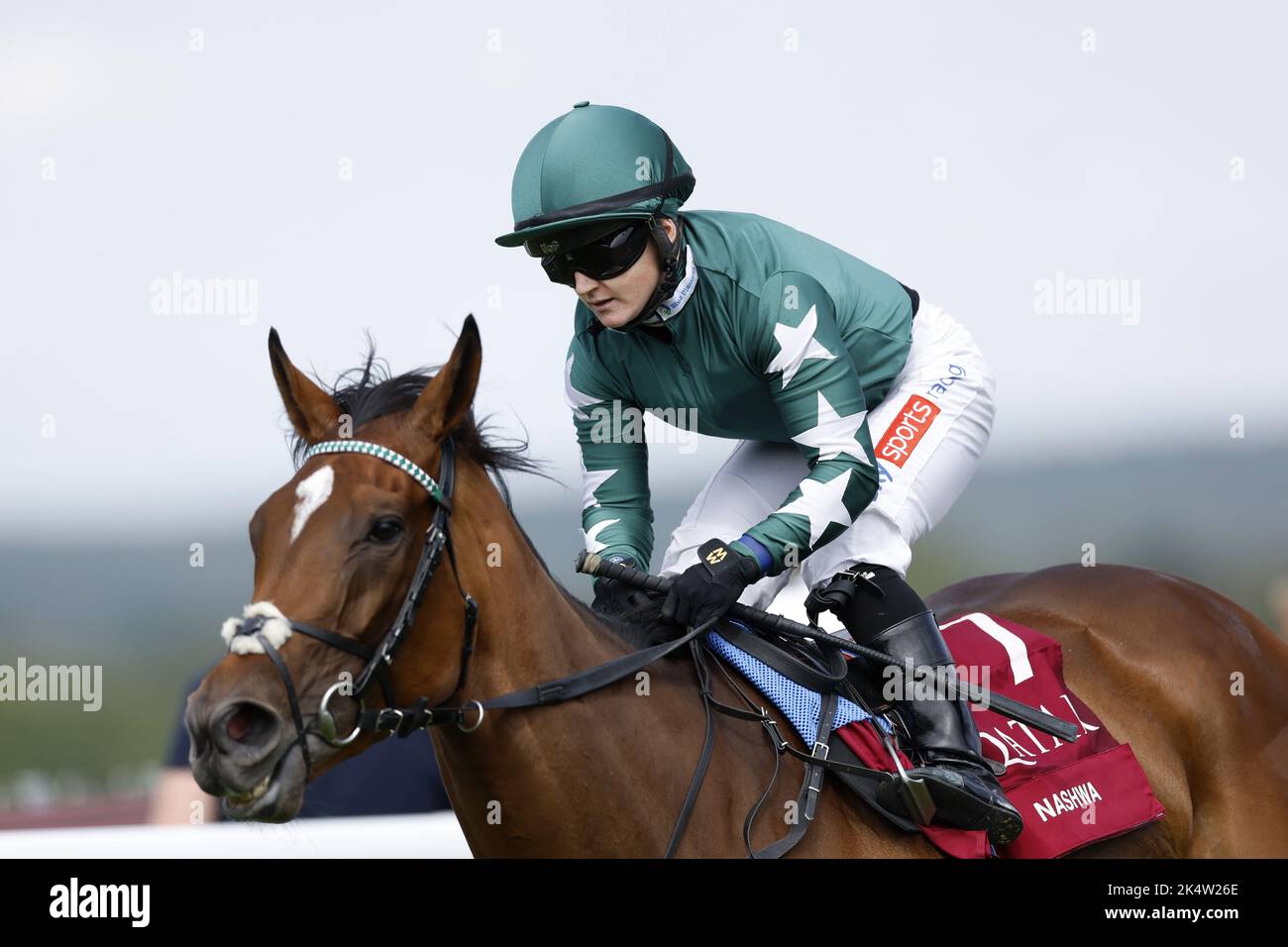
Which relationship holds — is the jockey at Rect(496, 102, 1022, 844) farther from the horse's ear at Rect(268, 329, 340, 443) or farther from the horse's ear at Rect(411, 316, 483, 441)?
the horse's ear at Rect(268, 329, 340, 443)

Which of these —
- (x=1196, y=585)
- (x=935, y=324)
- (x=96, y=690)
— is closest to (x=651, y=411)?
(x=935, y=324)

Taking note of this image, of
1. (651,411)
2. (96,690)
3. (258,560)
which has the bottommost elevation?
(96,690)

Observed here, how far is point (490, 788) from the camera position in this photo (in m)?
2.40

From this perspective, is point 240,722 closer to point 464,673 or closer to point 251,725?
point 251,725

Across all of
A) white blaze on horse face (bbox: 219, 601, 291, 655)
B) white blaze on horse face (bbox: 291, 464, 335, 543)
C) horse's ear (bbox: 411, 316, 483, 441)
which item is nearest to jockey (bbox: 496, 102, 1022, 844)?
horse's ear (bbox: 411, 316, 483, 441)

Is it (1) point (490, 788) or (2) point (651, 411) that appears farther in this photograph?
(2) point (651, 411)

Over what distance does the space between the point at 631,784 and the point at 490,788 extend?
0.89 ft

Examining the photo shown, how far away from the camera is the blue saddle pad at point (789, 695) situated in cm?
282

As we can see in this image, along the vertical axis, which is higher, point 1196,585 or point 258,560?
point 258,560

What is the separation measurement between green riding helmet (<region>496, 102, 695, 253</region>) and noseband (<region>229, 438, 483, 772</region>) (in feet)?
1.88

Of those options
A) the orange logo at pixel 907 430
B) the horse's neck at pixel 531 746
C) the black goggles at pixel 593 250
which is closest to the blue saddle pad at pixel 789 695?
the horse's neck at pixel 531 746

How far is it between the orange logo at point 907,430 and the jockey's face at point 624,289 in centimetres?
81
